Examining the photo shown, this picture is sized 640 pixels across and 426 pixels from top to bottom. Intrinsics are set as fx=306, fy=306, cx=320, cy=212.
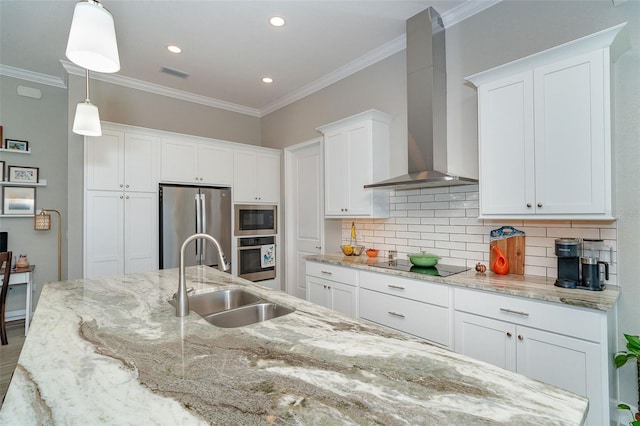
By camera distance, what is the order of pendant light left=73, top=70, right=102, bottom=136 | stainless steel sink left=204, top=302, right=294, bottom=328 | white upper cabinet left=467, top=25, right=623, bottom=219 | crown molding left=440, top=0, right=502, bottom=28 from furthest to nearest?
crown molding left=440, top=0, right=502, bottom=28
pendant light left=73, top=70, right=102, bottom=136
white upper cabinet left=467, top=25, right=623, bottom=219
stainless steel sink left=204, top=302, right=294, bottom=328

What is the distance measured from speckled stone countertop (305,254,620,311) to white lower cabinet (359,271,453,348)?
0.26 ft

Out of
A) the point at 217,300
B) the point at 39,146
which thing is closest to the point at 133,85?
the point at 39,146

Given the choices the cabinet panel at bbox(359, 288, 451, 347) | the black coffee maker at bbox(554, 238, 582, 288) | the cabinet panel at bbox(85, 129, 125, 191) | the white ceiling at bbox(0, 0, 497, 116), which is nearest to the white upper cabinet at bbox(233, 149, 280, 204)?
the white ceiling at bbox(0, 0, 497, 116)

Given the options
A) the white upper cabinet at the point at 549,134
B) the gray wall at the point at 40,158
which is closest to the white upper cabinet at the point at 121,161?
the gray wall at the point at 40,158

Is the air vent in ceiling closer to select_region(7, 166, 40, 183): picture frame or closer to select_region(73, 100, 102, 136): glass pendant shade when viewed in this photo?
select_region(73, 100, 102, 136): glass pendant shade

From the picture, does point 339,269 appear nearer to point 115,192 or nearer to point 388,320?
point 388,320

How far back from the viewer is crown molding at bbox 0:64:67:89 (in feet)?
11.8

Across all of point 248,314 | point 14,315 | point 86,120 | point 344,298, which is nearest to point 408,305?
point 344,298

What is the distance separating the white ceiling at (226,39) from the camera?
8.46ft

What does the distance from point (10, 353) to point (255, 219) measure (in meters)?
2.81

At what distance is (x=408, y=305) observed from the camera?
239 centimetres

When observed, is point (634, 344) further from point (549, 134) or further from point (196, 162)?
point (196, 162)

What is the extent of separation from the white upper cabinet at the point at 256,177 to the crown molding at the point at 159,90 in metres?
1.01

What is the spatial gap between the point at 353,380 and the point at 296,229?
3.64 meters
